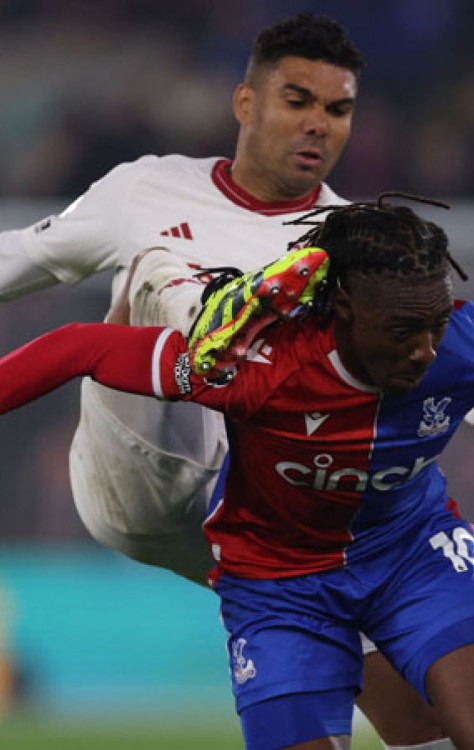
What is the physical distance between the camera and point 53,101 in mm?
10266

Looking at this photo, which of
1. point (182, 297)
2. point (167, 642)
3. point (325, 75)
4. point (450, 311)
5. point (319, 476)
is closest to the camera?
point (450, 311)

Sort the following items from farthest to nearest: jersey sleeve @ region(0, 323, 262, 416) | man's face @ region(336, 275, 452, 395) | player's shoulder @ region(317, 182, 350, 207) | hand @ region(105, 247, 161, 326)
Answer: player's shoulder @ region(317, 182, 350, 207)
hand @ region(105, 247, 161, 326)
jersey sleeve @ region(0, 323, 262, 416)
man's face @ region(336, 275, 452, 395)

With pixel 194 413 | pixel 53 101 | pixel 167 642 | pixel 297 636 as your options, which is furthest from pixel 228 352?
pixel 53 101

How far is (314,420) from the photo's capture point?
381 centimetres

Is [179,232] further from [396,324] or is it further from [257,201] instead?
[396,324]

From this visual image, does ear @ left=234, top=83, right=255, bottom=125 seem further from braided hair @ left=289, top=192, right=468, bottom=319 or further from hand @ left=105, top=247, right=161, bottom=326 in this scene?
braided hair @ left=289, top=192, right=468, bottom=319

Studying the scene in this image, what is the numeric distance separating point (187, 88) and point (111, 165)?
878 mm

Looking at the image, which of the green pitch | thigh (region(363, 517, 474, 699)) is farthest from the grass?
thigh (region(363, 517, 474, 699))

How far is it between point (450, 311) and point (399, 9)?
707cm

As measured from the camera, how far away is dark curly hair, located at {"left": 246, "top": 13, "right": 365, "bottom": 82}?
5.04 meters

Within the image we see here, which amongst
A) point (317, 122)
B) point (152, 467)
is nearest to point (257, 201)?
point (317, 122)

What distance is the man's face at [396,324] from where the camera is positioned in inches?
141

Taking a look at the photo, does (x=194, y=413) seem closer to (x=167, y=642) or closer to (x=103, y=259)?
(x=103, y=259)

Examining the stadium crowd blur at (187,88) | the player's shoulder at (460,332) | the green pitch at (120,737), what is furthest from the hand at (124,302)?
the stadium crowd blur at (187,88)
